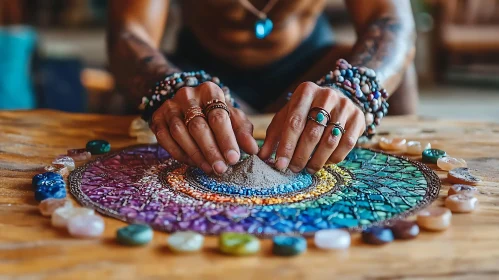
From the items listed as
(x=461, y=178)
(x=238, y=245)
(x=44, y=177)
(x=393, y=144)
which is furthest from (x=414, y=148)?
(x=44, y=177)

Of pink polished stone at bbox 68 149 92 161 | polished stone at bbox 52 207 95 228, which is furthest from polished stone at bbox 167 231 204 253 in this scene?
pink polished stone at bbox 68 149 92 161

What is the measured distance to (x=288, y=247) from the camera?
1.89 ft

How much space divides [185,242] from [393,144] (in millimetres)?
505

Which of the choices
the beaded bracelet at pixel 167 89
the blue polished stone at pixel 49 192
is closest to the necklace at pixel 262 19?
the beaded bracelet at pixel 167 89

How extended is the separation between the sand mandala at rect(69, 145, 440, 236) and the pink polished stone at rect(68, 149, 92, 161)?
0.03 metres

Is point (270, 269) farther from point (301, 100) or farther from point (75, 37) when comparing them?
point (75, 37)

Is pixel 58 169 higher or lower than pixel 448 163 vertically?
lower

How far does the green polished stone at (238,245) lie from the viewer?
1.89 ft

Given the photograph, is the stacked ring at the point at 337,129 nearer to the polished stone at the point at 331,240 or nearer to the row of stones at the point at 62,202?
the polished stone at the point at 331,240

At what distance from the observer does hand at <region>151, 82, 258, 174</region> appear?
77 centimetres

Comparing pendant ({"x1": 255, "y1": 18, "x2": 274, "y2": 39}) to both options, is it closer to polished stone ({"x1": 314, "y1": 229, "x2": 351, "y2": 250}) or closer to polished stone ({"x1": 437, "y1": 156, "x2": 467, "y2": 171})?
polished stone ({"x1": 437, "y1": 156, "x2": 467, "y2": 171})

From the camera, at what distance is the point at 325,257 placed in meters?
0.58

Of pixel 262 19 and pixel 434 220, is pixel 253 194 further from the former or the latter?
pixel 262 19

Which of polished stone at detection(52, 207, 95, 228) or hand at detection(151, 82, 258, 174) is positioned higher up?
hand at detection(151, 82, 258, 174)
